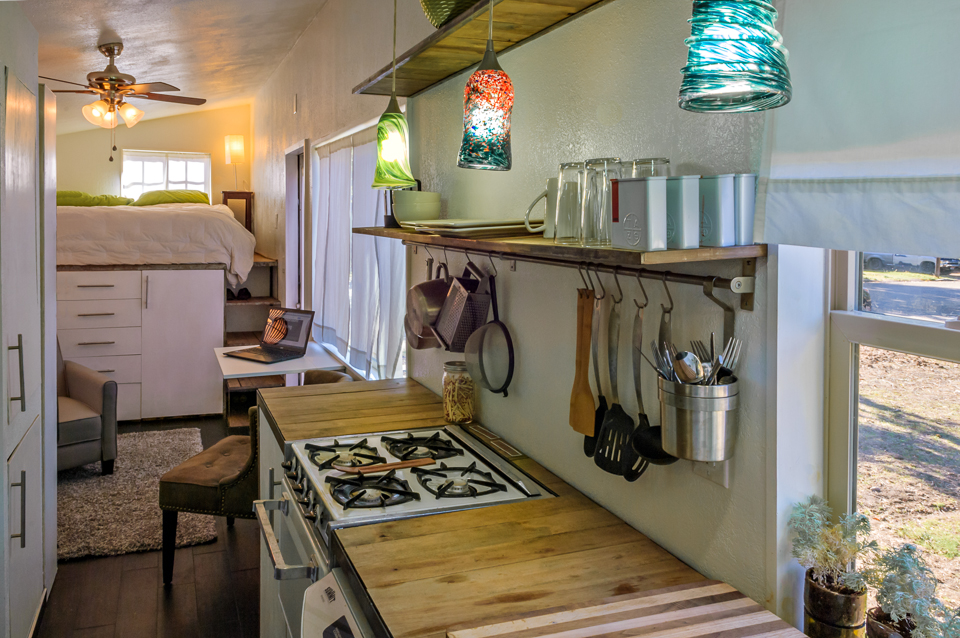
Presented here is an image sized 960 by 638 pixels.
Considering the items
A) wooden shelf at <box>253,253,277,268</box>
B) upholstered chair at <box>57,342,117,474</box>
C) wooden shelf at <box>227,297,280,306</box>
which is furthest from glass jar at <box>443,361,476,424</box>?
wooden shelf at <box>253,253,277,268</box>

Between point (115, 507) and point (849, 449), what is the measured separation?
3632mm

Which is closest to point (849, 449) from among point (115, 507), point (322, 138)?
point (115, 507)

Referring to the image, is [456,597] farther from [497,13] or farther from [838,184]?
[497,13]

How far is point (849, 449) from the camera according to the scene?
116 centimetres

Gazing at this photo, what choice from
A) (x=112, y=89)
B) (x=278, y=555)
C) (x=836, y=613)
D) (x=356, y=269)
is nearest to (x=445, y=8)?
(x=278, y=555)

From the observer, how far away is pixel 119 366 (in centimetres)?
535

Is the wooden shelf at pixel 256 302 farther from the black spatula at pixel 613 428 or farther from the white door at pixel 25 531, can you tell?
the black spatula at pixel 613 428

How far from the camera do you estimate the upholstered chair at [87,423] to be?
3.98m

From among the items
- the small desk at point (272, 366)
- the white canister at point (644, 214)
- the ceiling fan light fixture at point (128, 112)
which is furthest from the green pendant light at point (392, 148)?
the ceiling fan light fixture at point (128, 112)

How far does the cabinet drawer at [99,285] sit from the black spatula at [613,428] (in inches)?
186

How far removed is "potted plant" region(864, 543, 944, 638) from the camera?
0.95 meters

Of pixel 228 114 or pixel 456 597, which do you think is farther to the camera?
pixel 228 114

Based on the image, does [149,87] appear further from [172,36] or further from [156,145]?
[156,145]

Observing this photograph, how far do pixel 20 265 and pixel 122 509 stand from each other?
6.19ft
